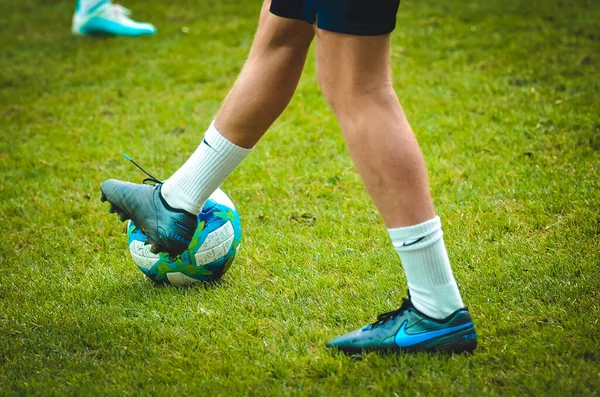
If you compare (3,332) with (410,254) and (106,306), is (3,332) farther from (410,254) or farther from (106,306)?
(410,254)

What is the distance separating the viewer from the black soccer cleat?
2777 millimetres

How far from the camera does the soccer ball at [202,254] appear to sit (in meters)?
3.12

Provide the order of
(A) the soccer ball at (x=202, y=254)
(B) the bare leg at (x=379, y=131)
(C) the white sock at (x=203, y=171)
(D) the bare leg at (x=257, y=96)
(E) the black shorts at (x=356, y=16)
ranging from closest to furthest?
(E) the black shorts at (x=356, y=16) < (B) the bare leg at (x=379, y=131) < (D) the bare leg at (x=257, y=96) < (C) the white sock at (x=203, y=171) < (A) the soccer ball at (x=202, y=254)

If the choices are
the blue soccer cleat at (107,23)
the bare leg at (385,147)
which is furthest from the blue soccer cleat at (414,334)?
the blue soccer cleat at (107,23)

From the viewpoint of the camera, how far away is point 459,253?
3.33 metres

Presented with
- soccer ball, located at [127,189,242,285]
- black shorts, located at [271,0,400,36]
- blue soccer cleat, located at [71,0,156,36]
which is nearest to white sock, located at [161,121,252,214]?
soccer ball, located at [127,189,242,285]

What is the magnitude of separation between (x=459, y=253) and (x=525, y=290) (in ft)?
1.55

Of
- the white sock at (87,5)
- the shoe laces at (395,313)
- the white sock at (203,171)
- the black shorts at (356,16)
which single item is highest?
the black shorts at (356,16)

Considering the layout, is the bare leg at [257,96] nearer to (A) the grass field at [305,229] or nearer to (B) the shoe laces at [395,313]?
(A) the grass field at [305,229]

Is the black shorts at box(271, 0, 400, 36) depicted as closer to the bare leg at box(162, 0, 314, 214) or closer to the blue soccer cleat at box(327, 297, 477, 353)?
the bare leg at box(162, 0, 314, 214)

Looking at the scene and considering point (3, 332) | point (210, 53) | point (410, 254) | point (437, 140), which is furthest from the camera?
point (210, 53)

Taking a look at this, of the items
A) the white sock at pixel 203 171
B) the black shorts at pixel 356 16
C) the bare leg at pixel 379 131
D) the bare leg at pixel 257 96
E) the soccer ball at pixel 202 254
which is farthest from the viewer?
the soccer ball at pixel 202 254

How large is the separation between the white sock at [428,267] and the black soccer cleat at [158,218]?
2.87ft

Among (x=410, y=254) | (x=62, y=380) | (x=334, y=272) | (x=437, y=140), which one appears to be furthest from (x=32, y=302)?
(x=437, y=140)
